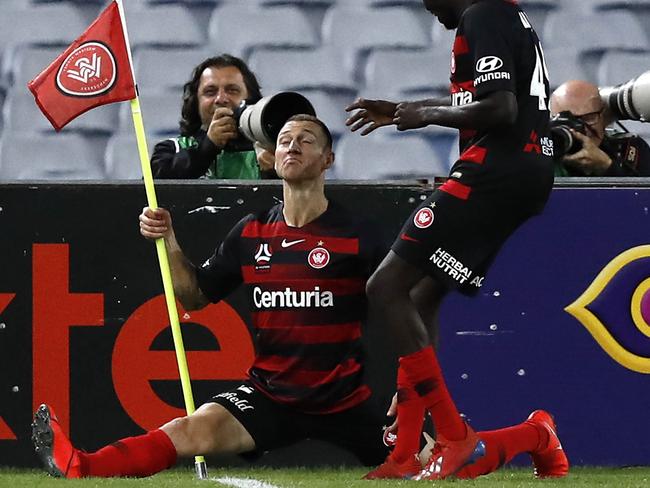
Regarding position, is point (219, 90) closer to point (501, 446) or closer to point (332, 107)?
point (501, 446)

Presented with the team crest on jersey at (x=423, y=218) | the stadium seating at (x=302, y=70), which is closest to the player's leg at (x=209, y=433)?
the team crest on jersey at (x=423, y=218)

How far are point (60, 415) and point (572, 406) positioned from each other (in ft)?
4.85

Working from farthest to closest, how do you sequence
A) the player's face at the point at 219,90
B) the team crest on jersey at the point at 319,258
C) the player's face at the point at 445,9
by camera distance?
the player's face at the point at 219,90
the team crest on jersey at the point at 319,258
the player's face at the point at 445,9

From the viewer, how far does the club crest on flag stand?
12.9 ft

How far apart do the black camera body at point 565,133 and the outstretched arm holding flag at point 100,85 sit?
1.32m

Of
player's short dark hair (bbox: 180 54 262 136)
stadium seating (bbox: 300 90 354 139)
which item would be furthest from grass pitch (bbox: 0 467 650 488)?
stadium seating (bbox: 300 90 354 139)

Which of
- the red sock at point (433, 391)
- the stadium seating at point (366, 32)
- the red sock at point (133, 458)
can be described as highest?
the stadium seating at point (366, 32)

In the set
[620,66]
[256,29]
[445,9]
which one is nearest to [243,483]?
[445,9]

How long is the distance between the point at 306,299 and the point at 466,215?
565 mm

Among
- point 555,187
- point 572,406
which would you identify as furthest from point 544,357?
point 555,187

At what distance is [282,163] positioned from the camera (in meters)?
3.83

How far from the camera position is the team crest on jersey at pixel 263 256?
12.8 feet

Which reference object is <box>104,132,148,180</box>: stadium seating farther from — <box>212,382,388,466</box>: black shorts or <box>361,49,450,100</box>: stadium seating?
<box>212,382,388,466</box>: black shorts

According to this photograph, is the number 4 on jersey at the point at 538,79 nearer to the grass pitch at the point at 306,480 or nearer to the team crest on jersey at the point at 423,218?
the team crest on jersey at the point at 423,218
